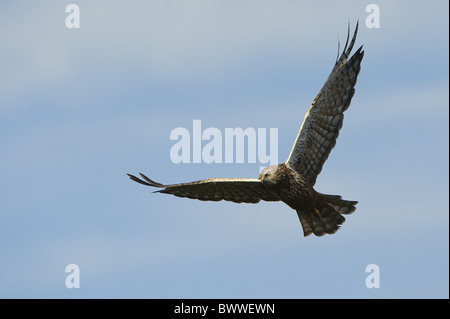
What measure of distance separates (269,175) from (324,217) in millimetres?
1568

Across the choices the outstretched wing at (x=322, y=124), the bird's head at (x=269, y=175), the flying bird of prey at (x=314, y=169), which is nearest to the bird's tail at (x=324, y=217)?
the flying bird of prey at (x=314, y=169)

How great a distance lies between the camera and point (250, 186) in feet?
72.5

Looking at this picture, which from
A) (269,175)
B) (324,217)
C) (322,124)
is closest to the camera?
(269,175)

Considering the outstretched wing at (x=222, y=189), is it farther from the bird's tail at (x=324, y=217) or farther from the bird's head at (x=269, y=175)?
the bird's tail at (x=324, y=217)

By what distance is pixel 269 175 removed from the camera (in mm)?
21422

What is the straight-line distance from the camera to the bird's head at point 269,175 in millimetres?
21406

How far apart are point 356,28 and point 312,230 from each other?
12.7 ft

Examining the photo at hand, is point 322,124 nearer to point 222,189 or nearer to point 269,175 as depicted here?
point 269,175

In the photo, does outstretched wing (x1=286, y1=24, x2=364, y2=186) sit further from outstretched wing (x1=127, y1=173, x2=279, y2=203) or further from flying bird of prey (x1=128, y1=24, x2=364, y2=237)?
outstretched wing (x1=127, y1=173, x2=279, y2=203)

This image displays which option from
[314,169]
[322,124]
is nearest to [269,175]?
[314,169]

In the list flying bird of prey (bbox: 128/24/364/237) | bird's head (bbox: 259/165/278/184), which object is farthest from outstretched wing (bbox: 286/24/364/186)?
bird's head (bbox: 259/165/278/184)
